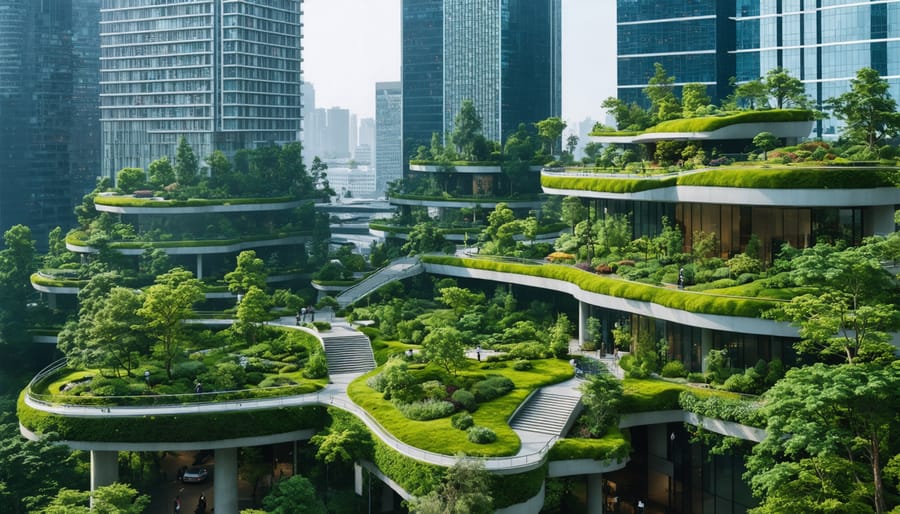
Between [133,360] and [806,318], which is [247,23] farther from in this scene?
[806,318]

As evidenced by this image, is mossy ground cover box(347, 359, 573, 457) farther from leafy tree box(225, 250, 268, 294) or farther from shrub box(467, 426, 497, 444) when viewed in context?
leafy tree box(225, 250, 268, 294)

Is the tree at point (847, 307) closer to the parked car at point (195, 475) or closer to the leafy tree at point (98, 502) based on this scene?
the leafy tree at point (98, 502)

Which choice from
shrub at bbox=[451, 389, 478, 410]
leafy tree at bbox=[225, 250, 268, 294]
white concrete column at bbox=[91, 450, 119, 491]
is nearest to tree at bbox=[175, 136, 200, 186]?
leafy tree at bbox=[225, 250, 268, 294]

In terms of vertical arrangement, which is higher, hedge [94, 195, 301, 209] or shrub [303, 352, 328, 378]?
hedge [94, 195, 301, 209]

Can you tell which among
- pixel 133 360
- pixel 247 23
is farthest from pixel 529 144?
pixel 133 360

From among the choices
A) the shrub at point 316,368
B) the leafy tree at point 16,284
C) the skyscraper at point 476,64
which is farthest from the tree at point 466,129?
the shrub at point 316,368

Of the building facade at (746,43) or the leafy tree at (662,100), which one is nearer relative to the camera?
Result: the leafy tree at (662,100)
